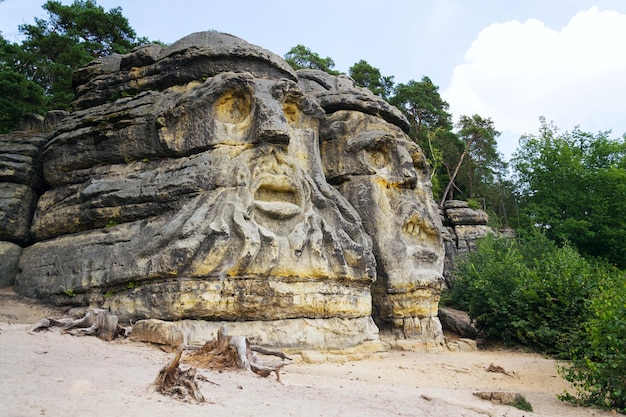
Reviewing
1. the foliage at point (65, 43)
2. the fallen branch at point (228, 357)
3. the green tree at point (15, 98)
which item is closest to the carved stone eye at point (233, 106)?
the fallen branch at point (228, 357)

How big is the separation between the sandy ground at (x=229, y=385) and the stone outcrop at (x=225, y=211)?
1219 millimetres

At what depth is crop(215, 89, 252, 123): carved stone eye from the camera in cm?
1109

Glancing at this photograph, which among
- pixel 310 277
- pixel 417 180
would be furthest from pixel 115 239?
pixel 417 180

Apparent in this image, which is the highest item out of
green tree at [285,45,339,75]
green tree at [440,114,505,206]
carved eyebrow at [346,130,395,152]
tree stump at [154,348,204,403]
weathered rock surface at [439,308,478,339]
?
green tree at [285,45,339,75]

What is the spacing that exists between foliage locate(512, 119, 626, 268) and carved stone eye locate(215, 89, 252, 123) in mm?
16305

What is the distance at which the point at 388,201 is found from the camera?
13609 millimetres

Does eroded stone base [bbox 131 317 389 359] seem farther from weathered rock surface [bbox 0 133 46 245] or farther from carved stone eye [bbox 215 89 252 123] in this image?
weathered rock surface [bbox 0 133 46 245]

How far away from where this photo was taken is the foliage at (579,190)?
23.6 meters

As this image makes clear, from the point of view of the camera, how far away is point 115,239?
10539mm

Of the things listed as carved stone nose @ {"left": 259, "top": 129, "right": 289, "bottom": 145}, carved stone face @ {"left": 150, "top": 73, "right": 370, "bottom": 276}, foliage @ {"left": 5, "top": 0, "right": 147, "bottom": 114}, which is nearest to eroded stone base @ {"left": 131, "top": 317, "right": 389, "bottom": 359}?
carved stone face @ {"left": 150, "top": 73, "right": 370, "bottom": 276}

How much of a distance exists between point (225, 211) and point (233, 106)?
2.58 m

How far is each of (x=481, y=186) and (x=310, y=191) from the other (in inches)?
1053

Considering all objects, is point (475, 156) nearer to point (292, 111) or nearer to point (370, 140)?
point (370, 140)

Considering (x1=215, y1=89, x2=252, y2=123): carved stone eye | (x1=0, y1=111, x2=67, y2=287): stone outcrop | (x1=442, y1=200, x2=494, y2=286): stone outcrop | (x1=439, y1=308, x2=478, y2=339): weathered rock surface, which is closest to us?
(x1=215, y1=89, x2=252, y2=123): carved stone eye
